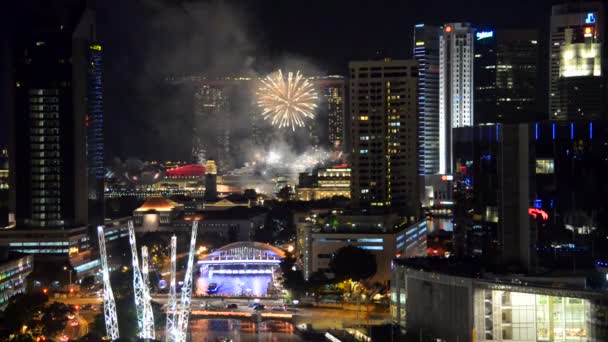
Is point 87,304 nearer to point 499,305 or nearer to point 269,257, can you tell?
point 269,257

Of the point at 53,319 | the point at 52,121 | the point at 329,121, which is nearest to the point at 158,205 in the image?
the point at 52,121

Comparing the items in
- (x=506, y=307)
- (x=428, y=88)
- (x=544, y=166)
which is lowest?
(x=506, y=307)

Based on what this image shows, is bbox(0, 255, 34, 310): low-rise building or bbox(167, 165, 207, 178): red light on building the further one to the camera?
bbox(167, 165, 207, 178): red light on building

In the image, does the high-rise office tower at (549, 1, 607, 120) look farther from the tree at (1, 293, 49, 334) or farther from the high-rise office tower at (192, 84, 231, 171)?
the tree at (1, 293, 49, 334)

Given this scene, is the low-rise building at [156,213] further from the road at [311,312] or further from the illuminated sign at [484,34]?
the illuminated sign at [484,34]

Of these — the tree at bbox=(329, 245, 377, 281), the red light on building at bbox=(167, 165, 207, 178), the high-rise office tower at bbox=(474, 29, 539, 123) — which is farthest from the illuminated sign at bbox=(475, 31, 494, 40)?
the tree at bbox=(329, 245, 377, 281)

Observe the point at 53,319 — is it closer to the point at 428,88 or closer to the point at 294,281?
the point at 294,281
